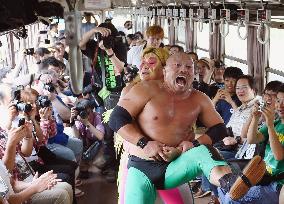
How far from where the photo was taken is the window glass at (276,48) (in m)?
4.85

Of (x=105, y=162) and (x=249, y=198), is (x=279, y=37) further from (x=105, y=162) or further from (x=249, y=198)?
(x=105, y=162)

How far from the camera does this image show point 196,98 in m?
3.04

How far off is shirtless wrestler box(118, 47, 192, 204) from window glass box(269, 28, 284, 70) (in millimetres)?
1877

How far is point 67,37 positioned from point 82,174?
306 centimetres

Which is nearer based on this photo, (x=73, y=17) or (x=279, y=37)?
(x=73, y=17)

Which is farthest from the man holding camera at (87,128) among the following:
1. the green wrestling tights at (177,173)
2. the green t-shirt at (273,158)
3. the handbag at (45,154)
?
the green wrestling tights at (177,173)

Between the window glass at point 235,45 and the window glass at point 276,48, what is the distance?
2.12ft

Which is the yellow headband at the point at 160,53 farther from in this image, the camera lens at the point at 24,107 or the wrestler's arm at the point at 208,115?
the camera lens at the point at 24,107

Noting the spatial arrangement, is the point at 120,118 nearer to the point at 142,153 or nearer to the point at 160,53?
the point at 142,153

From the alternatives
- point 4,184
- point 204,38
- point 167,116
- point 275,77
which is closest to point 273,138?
point 167,116

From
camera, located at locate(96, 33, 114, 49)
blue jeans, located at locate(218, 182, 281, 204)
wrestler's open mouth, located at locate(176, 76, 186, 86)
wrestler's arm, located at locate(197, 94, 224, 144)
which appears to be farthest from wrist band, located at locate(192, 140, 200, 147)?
camera, located at locate(96, 33, 114, 49)

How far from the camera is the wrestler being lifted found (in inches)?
108

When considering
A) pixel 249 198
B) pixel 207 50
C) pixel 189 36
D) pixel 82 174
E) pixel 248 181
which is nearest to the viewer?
pixel 248 181

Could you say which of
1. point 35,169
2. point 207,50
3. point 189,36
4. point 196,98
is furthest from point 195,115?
point 189,36
